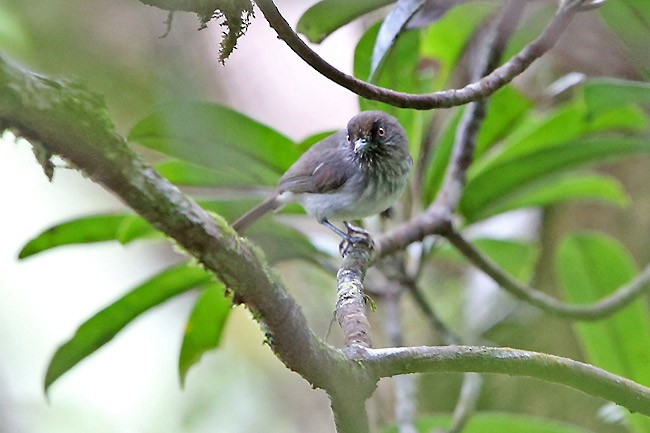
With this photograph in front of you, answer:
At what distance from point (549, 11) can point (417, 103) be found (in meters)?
1.05

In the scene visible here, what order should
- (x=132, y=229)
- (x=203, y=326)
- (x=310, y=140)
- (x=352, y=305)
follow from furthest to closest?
(x=203, y=326)
(x=310, y=140)
(x=132, y=229)
(x=352, y=305)

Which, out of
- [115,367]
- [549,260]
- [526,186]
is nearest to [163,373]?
[115,367]

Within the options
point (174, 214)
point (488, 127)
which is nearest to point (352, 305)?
point (174, 214)

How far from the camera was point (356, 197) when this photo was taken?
213 cm

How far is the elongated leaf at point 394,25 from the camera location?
1363 millimetres

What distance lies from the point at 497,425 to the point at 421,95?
1116 mm

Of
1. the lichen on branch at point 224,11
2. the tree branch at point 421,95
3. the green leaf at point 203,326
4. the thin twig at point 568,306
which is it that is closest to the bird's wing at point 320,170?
the green leaf at point 203,326

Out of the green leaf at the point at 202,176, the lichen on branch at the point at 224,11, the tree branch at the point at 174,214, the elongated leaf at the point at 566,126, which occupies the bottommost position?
the tree branch at the point at 174,214

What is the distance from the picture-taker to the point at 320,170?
82.1 inches

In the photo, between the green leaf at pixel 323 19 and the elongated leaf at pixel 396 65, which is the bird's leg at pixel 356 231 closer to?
the elongated leaf at pixel 396 65

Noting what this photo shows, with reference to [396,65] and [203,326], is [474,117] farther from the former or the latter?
[203,326]

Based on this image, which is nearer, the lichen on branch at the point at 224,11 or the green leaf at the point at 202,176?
the lichen on branch at the point at 224,11

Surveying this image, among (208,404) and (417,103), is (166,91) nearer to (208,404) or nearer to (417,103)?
(417,103)

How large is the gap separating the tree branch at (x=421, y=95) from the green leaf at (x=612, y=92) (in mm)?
359
